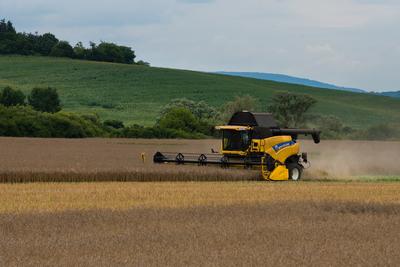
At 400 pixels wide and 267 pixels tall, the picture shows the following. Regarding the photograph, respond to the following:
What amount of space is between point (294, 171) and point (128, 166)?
5686mm

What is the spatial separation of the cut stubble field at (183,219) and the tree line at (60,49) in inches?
4109

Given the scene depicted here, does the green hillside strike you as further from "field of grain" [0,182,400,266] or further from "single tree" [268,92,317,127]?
"field of grain" [0,182,400,266]

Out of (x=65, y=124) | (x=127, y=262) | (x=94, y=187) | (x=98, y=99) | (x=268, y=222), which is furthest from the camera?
(x=98, y=99)

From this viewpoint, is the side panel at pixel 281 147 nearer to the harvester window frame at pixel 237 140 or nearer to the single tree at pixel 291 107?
the harvester window frame at pixel 237 140

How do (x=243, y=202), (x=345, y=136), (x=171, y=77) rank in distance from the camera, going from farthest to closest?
1. (x=171, y=77)
2. (x=345, y=136)
3. (x=243, y=202)

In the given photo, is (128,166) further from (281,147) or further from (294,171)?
(294,171)

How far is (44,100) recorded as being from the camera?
2997 inches

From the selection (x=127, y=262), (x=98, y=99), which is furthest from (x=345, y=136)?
(x=127, y=262)

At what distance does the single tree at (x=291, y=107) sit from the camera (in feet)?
221

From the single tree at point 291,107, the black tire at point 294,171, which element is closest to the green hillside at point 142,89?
the single tree at point 291,107

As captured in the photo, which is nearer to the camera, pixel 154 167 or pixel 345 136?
pixel 154 167

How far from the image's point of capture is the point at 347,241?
12883mm

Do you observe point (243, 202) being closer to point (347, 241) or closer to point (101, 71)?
point (347, 241)

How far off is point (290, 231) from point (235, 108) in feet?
172
